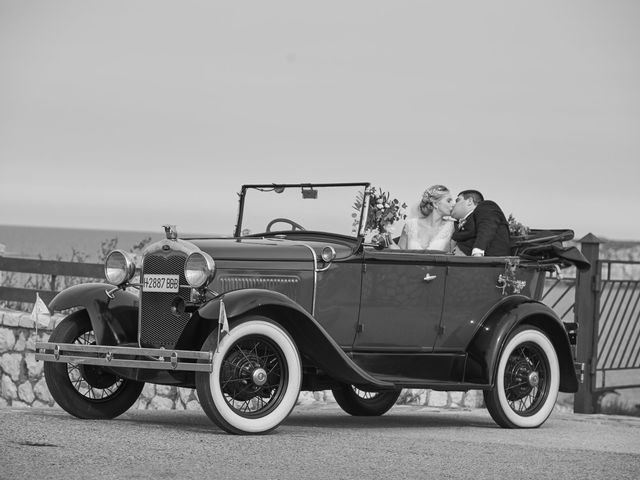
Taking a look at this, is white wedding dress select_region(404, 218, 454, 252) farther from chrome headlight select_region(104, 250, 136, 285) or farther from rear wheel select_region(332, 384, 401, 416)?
chrome headlight select_region(104, 250, 136, 285)

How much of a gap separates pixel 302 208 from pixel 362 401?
1912mm

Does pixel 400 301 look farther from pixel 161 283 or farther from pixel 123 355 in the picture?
pixel 123 355

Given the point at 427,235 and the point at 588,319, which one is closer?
the point at 427,235

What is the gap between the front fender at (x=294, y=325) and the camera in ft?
23.9

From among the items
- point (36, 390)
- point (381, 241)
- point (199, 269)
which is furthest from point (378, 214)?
point (36, 390)

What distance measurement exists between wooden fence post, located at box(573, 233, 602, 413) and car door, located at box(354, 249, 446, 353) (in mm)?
3729

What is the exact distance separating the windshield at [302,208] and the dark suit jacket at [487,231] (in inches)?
47.2

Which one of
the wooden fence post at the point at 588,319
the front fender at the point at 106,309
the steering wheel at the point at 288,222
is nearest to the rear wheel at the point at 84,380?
the front fender at the point at 106,309

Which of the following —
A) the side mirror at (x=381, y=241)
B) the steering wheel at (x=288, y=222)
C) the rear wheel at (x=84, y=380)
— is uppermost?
the steering wheel at (x=288, y=222)

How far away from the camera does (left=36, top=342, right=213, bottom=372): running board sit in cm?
713

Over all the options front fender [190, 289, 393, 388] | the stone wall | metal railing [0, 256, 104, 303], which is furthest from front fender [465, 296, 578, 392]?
metal railing [0, 256, 104, 303]

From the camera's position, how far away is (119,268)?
8406mm

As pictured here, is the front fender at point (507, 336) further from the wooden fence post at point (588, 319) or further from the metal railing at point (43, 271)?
the metal railing at point (43, 271)

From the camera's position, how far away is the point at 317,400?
1205 centimetres
